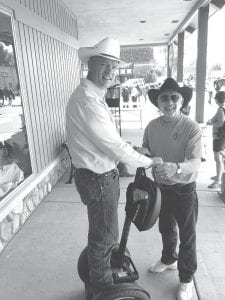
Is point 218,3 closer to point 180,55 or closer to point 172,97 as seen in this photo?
point 180,55

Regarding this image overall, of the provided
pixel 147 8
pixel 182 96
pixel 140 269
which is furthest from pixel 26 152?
pixel 147 8

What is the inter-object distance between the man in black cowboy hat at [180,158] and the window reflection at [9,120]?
1.77m

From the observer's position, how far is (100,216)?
175 cm

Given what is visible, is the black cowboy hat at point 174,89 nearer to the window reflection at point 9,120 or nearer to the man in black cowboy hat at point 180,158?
the man in black cowboy hat at point 180,158

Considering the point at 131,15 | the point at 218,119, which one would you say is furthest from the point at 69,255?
the point at 131,15

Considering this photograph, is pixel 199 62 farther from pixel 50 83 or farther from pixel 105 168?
pixel 105 168

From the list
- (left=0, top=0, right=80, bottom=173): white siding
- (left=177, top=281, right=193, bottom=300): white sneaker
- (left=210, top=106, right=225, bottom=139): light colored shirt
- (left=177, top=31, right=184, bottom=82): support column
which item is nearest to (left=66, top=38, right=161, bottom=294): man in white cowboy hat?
(left=177, top=281, right=193, bottom=300): white sneaker

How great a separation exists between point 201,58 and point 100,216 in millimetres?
6407

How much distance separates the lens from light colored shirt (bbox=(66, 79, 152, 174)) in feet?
5.14

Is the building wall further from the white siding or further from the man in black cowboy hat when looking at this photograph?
the man in black cowboy hat

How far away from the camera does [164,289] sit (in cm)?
224

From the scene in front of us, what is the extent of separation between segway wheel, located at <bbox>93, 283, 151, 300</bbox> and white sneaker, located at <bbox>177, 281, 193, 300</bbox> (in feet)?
1.43

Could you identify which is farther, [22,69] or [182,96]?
[22,69]

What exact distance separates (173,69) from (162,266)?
14023mm
